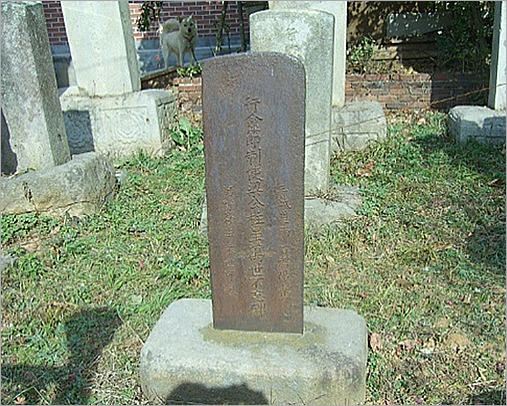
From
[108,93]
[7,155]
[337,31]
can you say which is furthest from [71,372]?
[337,31]

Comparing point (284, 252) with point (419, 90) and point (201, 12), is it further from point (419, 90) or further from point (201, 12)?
point (201, 12)

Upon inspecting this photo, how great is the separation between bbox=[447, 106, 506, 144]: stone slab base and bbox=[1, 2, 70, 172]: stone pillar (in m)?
3.65

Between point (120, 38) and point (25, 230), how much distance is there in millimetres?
2282

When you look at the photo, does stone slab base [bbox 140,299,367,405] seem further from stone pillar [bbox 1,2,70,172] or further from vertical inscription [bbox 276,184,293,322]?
stone pillar [bbox 1,2,70,172]

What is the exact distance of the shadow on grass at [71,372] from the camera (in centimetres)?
236

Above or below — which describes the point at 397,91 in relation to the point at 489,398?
above

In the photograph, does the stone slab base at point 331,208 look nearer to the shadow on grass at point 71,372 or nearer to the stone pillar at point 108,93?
the shadow on grass at point 71,372

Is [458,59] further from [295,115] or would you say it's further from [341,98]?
[295,115]

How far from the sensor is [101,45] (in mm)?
5180

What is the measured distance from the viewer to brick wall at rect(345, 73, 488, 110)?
638cm

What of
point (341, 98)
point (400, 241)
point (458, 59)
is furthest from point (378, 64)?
point (400, 241)

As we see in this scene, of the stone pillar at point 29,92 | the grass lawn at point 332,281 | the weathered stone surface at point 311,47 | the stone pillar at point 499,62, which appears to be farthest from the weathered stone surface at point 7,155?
the stone pillar at point 499,62

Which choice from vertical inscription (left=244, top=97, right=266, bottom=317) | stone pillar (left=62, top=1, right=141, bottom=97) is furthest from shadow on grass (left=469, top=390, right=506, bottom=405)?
stone pillar (left=62, top=1, right=141, bottom=97)

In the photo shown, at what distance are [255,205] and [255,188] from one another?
72 millimetres
